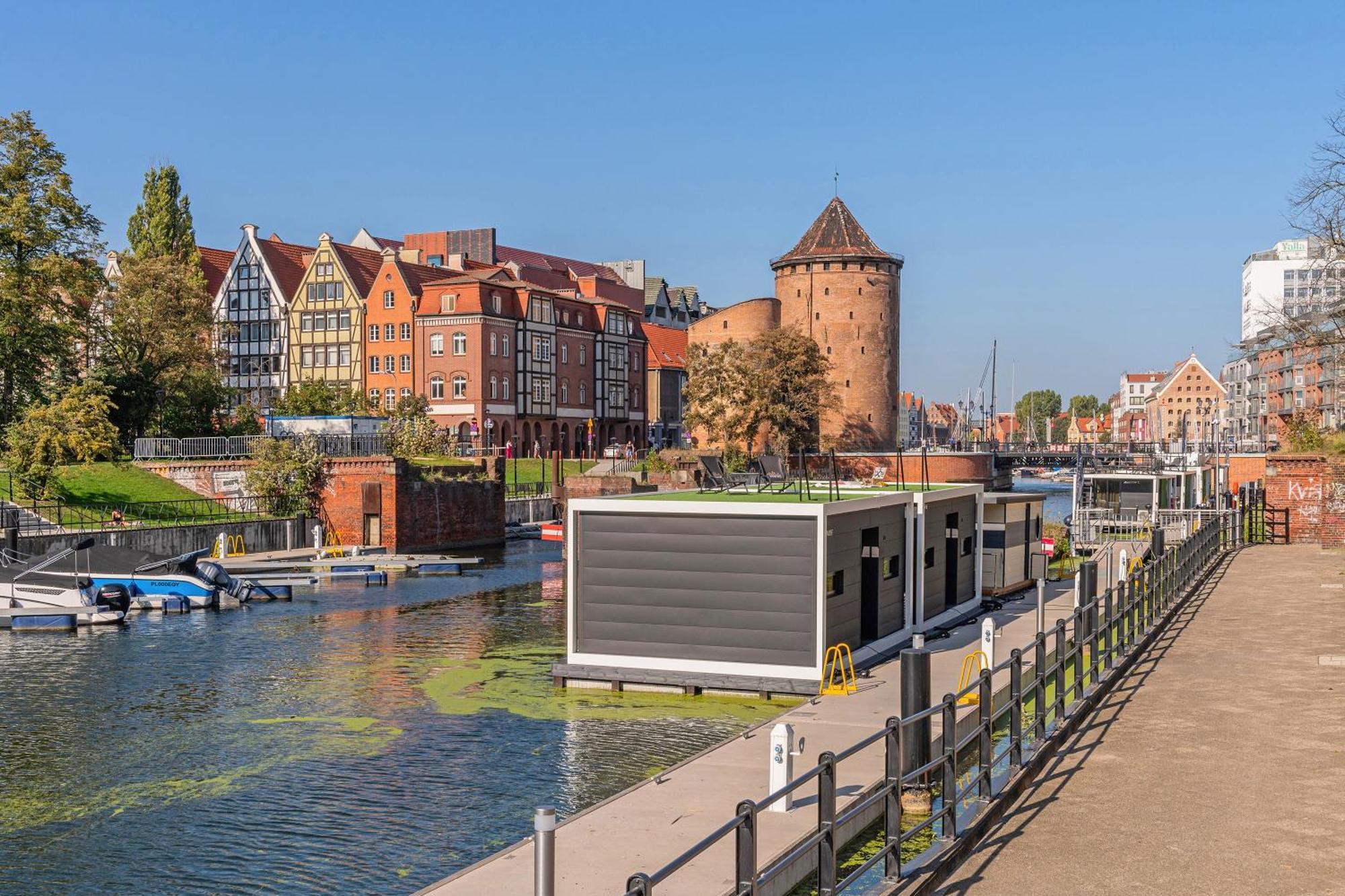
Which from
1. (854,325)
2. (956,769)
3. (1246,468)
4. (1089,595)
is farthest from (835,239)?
(956,769)

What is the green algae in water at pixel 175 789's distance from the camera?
17.2 meters

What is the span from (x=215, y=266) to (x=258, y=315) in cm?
722

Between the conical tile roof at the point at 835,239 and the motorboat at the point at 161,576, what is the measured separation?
7617 centimetres

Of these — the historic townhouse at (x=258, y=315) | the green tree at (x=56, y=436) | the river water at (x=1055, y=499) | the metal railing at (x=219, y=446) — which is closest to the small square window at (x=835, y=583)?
the river water at (x=1055, y=499)

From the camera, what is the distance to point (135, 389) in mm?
64750

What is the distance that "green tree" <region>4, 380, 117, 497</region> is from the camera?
5097 cm

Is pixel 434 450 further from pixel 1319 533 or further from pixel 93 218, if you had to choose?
pixel 1319 533

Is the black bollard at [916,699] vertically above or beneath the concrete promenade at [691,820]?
above

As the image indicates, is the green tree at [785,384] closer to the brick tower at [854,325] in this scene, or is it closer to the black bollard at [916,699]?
the brick tower at [854,325]

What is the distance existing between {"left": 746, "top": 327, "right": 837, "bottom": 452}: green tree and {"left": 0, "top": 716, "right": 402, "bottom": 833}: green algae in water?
68433 mm

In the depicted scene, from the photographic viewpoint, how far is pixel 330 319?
9438cm

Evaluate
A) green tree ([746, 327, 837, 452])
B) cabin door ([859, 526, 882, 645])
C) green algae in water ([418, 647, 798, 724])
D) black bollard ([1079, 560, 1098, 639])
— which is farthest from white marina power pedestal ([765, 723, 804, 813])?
green tree ([746, 327, 837, 452])

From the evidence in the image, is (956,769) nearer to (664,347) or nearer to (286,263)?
(286,263)

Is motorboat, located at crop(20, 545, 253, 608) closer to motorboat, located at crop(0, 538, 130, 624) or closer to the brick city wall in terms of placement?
motorboat, located at crop(0, 538, 130, 624)
